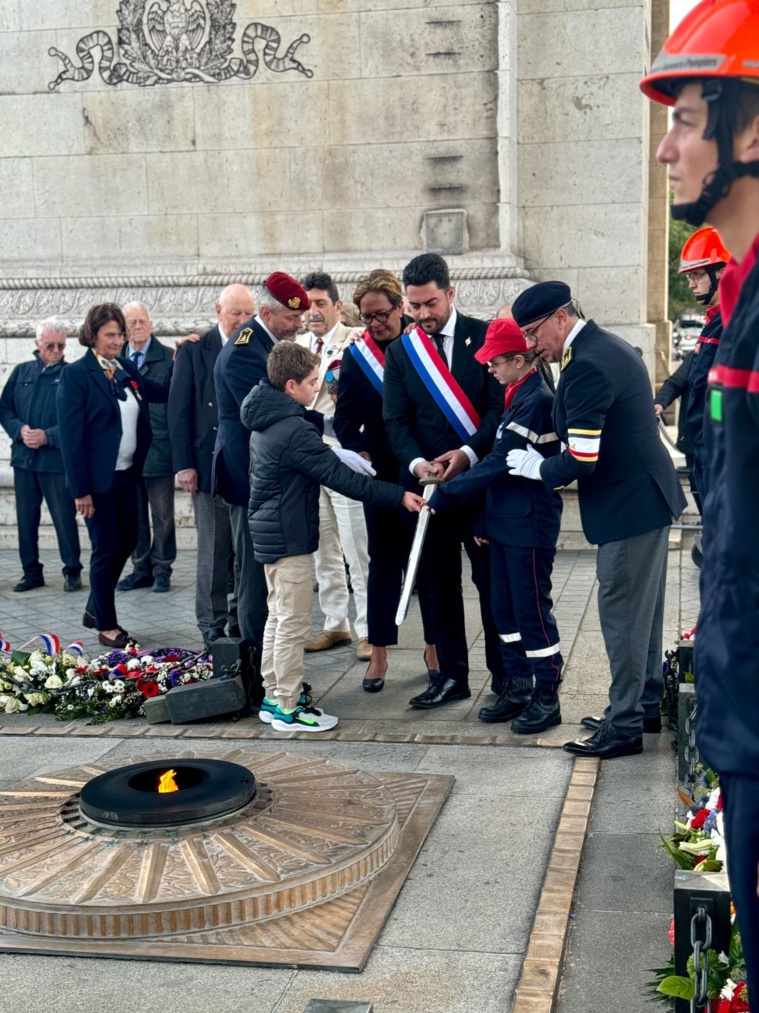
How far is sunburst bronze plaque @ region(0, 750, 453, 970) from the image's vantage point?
396 cm

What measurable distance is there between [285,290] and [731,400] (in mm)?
4867

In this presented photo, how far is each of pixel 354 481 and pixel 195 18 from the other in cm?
700

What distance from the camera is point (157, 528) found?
32.9 feet

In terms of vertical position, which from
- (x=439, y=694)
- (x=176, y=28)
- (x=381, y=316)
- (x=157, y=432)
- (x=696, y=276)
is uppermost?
(x=176, y=28)

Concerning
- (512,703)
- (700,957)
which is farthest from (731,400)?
(512,703)

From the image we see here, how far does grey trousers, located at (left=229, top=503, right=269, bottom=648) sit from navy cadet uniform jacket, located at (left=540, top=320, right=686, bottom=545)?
75.8 inches

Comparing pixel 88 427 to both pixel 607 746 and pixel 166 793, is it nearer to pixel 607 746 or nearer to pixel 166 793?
pixel 166 793

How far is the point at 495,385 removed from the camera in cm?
657

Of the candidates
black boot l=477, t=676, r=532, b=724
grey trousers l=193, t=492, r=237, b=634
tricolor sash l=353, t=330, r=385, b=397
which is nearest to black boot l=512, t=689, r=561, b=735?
black boot l=477, t=676, r=532, b=724

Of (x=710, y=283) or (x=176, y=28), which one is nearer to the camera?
(x=710, y=283)

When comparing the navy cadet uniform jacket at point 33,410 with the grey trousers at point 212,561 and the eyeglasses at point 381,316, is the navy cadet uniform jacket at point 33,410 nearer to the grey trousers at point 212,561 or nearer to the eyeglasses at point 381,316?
the grey trousers at point 212,561

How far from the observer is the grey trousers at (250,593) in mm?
6879

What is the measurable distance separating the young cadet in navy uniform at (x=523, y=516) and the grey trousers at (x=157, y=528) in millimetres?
4309

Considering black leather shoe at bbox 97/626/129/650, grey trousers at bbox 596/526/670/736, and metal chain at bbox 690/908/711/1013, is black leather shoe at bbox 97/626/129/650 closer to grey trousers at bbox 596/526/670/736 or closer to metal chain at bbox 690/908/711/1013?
grey trousers at bbox 596/526/670/736
